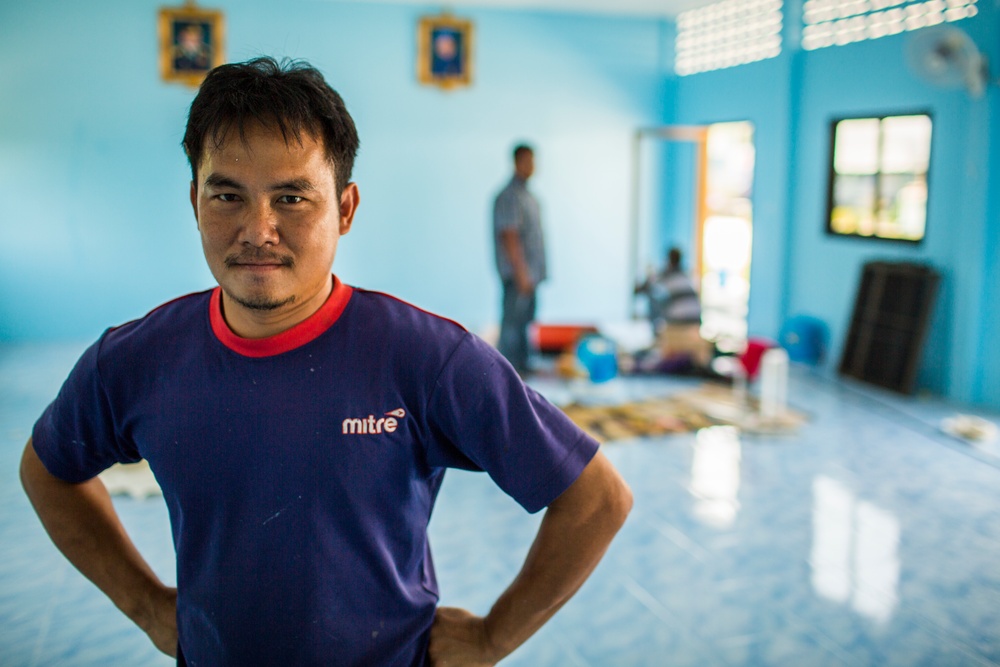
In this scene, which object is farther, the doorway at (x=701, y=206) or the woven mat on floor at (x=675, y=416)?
the doorway at (x=701, y=206)

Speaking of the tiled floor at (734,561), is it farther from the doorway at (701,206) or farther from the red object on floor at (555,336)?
the doorway at (701,206)

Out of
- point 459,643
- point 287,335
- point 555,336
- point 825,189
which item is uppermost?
point 825,189

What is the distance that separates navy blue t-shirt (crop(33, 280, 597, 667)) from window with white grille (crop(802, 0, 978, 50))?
598 cm

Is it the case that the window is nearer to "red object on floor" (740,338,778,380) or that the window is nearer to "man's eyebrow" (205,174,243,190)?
"red object on floor" (740,338,778,380)

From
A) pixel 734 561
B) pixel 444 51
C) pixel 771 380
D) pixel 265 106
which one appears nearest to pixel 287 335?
pixel 265 106

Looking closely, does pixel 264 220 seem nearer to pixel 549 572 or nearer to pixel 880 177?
pixel 549 572

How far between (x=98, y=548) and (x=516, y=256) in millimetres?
4977

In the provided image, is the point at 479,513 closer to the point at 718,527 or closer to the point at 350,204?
the point at 718,527

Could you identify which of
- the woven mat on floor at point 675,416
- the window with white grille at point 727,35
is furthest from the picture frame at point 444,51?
the woven mat on floor at point 675,416

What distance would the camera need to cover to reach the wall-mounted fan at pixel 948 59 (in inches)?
216

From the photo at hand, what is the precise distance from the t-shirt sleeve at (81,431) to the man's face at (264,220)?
231 millimetres

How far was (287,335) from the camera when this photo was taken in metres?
1.19

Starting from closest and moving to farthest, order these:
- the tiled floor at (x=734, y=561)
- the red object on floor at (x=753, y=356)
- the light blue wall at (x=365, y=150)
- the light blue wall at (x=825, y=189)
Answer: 1. the tiled floor at (x=734, y=561)
2. the red object on floor at (x=753, y=356)
3. the light blue wall at (x=825, y=189)
4. the light blue wall at (x=365, y=150)

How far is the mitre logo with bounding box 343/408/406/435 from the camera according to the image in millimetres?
1161
